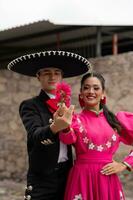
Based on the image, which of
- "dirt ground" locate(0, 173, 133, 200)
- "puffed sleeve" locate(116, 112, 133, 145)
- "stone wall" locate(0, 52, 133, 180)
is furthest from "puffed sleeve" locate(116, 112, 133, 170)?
"stone wall" locate(0, 52, 133, 180)

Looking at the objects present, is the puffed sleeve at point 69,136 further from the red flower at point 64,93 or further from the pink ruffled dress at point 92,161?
the red flower at point 64,93

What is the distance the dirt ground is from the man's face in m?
3.97

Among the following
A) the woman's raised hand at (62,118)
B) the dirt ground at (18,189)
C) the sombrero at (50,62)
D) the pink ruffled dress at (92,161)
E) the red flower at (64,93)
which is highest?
the sombrero at (50,62)

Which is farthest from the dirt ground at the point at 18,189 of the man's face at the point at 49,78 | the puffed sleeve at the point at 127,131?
the man's face at the point at 49,78

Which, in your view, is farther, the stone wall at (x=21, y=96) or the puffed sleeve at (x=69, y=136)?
the stone wall at (x=21, y=96)

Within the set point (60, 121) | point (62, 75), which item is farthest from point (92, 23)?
point (60, 121)

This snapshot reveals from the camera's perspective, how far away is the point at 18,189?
7238mm

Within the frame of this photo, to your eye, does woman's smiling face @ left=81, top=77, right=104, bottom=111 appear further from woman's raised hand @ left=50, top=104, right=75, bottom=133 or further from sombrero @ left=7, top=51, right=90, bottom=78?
woman's raised hand @ left=50, top=104, right=75, bottom=133

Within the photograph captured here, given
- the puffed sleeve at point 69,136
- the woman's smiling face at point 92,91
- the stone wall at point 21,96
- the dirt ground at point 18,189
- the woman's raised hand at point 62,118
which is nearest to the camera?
the woman's raised hand at point 62,118

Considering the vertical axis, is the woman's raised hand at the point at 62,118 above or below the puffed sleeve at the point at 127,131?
above

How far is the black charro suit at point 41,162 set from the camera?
106 inches

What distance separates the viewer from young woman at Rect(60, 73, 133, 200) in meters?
2.79

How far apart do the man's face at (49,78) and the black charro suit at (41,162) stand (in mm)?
94

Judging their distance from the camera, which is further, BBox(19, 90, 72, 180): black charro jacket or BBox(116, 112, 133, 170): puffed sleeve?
BBox(116, 112, 133, 170): puffed sleeve
